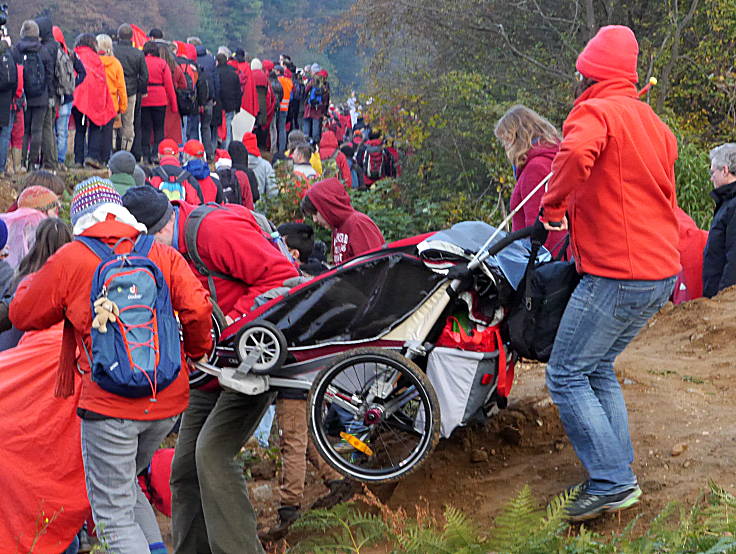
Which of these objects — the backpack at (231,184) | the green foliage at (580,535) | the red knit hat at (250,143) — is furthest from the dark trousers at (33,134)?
the green foliage at (580,535)

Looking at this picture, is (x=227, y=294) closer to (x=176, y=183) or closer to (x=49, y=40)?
(x=176, y=183)

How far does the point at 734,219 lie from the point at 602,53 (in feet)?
13.9

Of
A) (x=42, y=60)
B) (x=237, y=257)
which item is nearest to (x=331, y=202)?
(x=237, y=257)

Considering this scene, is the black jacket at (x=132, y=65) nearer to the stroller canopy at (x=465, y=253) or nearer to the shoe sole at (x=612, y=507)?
the stroller canopy at (x=465, y=253)

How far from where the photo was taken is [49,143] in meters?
14.5

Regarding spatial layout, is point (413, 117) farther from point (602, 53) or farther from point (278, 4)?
point (278, 4)

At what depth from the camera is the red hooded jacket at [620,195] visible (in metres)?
4.62

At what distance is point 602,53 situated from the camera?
479 centimetres

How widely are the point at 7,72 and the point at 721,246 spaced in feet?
29.8

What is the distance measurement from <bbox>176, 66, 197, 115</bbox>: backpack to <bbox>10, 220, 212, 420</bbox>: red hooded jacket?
12.9 metres

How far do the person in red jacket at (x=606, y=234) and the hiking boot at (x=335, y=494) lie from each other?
1.86 metres

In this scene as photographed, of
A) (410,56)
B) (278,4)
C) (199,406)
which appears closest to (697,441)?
(199,406)

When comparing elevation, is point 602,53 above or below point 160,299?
above

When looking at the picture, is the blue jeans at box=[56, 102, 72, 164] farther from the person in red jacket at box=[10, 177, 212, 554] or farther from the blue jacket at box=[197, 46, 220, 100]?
the person in red jacket at box=[10, 177, 212, 554]
